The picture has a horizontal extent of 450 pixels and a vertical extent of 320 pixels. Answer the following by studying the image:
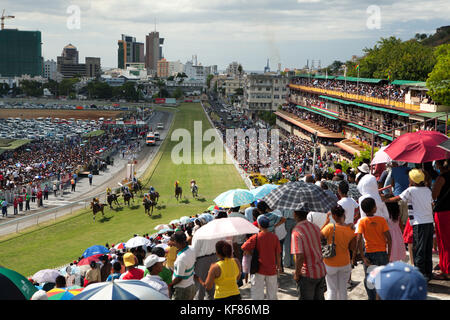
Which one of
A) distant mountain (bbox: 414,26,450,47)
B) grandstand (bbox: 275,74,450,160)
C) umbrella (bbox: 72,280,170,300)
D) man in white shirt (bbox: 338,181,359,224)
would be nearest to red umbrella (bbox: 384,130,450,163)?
man in white shirt (bbox: 338,181,359,224)

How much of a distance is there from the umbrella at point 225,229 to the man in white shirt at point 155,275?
0.92 metres

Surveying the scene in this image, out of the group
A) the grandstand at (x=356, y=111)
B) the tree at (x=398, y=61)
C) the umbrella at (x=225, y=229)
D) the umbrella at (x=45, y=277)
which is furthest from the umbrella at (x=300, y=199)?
the tree at (x=398, y=61)

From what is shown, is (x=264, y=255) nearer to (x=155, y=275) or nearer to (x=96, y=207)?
(x=155, y=275)

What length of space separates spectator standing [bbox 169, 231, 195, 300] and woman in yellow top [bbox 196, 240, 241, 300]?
55 cm

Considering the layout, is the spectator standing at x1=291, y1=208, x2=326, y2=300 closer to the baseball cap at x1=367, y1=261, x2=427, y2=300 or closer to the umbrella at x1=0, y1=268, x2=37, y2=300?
the baseball cap at x1=367, y1=261, x2=427, y2=300

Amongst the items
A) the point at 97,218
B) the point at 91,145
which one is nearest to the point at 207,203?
the point at 97,218

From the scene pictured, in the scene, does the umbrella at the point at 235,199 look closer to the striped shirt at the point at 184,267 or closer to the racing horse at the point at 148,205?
the striped shirt at the point at 184,267

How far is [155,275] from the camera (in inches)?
283

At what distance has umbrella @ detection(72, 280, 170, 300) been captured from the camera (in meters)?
5.44

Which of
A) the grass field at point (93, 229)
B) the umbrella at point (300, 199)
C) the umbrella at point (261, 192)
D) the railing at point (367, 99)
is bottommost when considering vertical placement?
the grass field at point (93, 229)

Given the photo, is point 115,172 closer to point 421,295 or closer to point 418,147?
point 418,147

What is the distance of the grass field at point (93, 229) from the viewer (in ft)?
70.5

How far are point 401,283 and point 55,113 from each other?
13511 centimetres
